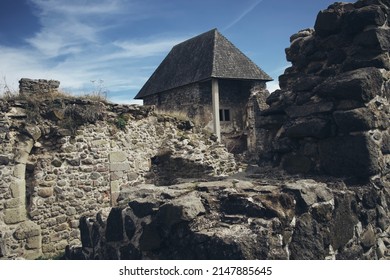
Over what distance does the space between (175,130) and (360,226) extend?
20.6ft

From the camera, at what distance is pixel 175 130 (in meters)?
9.28

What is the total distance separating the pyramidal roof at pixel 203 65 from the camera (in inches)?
711

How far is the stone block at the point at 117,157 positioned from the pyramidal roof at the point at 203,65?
979cm

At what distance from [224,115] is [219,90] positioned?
1.34 metres

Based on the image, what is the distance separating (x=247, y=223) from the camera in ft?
9.04

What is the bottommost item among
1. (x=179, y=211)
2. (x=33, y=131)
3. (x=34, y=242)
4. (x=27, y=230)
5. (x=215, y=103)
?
(x=34, y=242)

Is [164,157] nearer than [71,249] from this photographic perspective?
No

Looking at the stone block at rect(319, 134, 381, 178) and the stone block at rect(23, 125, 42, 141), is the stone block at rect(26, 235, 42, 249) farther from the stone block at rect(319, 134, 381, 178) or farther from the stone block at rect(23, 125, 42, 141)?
the stone block at rect(319, 134, 381, 178)

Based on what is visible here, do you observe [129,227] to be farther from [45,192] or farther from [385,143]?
[45,192]

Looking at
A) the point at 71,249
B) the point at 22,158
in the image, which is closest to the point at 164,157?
the point at 22,158

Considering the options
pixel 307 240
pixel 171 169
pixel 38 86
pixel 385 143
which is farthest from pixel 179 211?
pixel 171 169

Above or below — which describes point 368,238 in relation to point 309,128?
below

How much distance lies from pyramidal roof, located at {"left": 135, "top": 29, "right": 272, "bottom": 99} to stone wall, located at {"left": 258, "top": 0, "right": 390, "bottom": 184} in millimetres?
12830

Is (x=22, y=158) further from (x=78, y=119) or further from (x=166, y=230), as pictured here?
(x=166, y=230)
